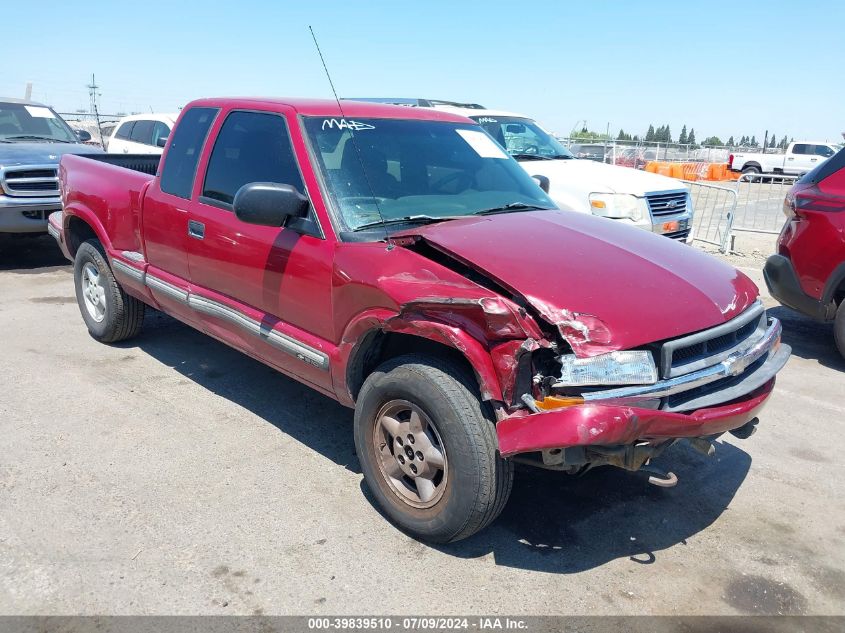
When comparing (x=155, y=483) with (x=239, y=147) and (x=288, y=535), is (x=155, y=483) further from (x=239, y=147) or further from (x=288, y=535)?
(x=239, y=147)

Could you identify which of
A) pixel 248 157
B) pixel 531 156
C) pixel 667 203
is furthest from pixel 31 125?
pixel 667 203

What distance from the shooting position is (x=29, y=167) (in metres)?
9.00

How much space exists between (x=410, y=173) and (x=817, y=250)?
151 inches

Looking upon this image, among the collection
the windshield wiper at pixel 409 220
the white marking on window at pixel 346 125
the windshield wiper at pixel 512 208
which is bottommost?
the windshield wiper at pixel 512 208

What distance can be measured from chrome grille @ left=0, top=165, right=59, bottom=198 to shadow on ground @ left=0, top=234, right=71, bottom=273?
3.07 feet

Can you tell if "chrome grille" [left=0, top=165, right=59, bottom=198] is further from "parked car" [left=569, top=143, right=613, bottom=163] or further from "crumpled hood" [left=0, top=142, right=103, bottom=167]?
"parked car" [left=569, top=143, right=613, bottom=163]

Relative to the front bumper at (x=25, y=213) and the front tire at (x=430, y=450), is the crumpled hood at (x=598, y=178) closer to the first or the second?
the front tire at (x=430, y=450)

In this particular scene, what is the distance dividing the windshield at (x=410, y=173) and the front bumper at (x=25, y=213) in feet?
20.4

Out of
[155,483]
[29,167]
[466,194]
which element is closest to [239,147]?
[466,194]

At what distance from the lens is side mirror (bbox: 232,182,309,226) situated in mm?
3590

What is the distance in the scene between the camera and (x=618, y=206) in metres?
8.07

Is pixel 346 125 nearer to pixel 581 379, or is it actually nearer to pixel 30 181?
pixel 581 379

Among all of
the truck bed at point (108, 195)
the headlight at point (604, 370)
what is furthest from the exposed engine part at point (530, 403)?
the truck bed at point (108, 195)

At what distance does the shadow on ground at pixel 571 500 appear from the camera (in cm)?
336
